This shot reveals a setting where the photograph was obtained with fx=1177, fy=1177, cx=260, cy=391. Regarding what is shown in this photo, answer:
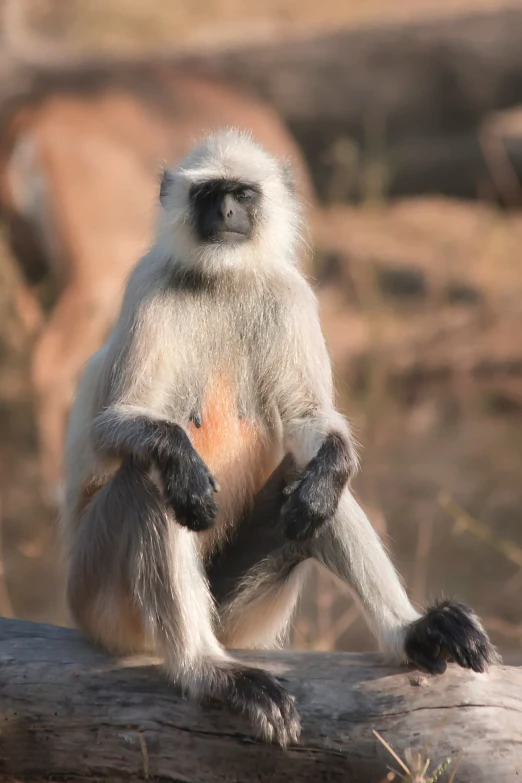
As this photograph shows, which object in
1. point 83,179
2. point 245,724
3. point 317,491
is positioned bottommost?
point 245,724

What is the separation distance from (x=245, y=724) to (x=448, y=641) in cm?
60

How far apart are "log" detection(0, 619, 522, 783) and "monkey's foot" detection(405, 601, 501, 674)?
0.04 m

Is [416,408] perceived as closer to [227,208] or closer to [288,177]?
[288,177]

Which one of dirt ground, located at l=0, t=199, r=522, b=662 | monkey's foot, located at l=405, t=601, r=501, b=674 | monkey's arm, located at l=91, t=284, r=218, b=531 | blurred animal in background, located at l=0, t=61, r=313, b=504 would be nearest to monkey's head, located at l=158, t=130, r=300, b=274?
monkey's arm, located at l=91, t=284, r=218, b=531

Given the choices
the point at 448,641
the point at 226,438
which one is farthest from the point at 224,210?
the point at 448,641

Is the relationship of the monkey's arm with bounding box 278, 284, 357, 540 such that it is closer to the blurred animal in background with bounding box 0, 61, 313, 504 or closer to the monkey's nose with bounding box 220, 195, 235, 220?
the monkey's nose with bounding box 220, 195, 235, 220

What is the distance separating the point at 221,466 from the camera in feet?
11.9

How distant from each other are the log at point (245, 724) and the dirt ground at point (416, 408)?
1.25 m

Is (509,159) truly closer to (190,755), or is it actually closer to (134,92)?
(134,92)

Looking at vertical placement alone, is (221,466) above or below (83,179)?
below

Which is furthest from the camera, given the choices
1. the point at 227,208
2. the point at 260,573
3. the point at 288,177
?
the point at 288,177

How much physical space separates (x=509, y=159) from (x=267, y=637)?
6.62 m

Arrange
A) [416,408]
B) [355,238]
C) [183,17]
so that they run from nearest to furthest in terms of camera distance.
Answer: [416,408] → [355,238] → [183,17]

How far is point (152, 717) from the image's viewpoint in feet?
10.6
